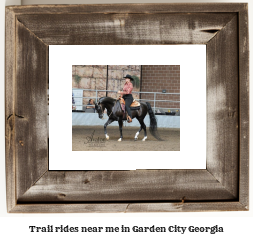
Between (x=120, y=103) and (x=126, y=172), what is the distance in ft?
0.84

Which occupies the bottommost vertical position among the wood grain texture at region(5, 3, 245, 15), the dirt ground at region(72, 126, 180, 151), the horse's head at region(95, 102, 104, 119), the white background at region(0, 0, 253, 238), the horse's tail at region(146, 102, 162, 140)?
the white background at region(0, 0, 253, 238)

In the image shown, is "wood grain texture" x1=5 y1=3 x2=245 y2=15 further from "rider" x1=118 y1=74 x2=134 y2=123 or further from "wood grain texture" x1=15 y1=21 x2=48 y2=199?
"rider" x1=118 y1=74 x2=134 y2=123

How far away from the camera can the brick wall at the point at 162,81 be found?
0.92m

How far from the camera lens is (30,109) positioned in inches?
36.5

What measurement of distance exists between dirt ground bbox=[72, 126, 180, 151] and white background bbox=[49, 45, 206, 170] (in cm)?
2

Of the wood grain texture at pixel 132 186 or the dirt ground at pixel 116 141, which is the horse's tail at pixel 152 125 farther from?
the wood grain texture at pixel 132 186

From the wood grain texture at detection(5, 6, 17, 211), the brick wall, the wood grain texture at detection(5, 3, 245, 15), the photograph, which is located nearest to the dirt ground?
the photograph

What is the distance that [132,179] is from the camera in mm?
932

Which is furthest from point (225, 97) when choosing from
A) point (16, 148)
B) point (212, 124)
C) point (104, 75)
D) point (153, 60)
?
point (16, 148)

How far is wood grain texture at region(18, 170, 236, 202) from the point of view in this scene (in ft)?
3.05

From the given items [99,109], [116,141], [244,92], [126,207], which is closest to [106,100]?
[99,109]
